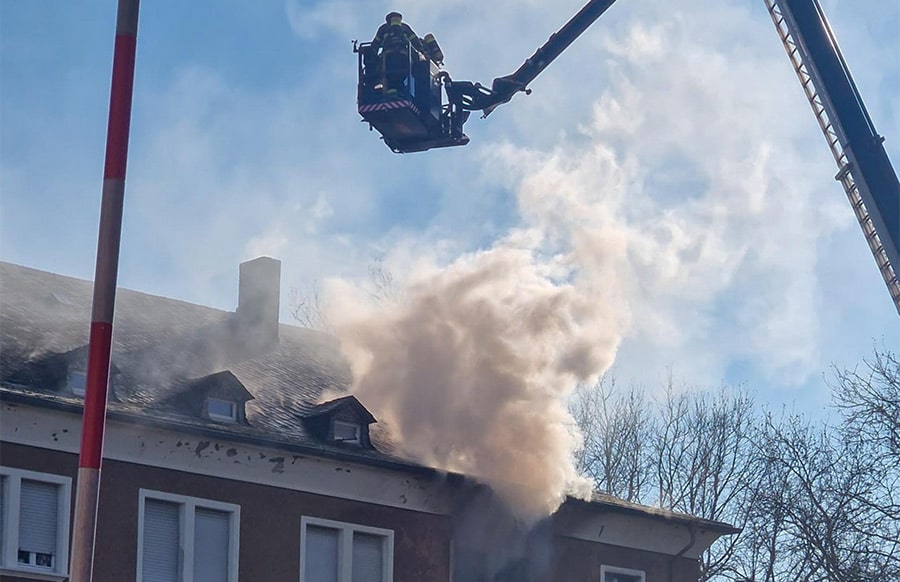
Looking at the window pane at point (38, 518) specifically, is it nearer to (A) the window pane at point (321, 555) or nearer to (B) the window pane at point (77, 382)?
(B) the window pane at point (77, 382)

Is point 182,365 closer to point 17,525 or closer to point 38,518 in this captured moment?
point 38,518

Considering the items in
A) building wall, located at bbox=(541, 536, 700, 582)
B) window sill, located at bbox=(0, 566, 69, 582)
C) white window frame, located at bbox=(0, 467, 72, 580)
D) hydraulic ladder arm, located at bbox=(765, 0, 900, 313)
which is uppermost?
hydraulic ladder arm, located at bbox=(765, 0, 900, 313)

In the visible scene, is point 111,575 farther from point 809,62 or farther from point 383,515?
point 809,62

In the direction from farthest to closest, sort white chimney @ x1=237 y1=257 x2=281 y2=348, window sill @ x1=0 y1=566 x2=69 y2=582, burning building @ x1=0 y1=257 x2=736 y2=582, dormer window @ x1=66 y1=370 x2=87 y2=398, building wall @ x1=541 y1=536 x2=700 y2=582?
white chimney @ x1=237 y1=257 x2=281 y2=348, building wall @ x1=541 y1=536 x2=700 y2=582, dormer window @ x1=66 y1=370 x2=87 y2=398, burning building @ x1=0 y1=257 x2=736 y2=582, window sill @ x1=0 y1=566 x2=69 y2=582

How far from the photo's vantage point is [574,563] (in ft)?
98.1

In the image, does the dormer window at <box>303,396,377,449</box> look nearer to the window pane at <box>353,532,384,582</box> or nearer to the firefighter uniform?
the window pane at <box>353,532,384,582</box>

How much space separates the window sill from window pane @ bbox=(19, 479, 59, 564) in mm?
333

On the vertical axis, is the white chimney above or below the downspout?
above

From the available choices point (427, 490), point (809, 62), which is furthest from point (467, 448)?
point (809, 62)

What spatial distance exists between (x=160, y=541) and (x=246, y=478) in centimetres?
193

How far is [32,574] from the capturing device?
21875 millimetres

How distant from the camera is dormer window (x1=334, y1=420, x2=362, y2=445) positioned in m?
27.3

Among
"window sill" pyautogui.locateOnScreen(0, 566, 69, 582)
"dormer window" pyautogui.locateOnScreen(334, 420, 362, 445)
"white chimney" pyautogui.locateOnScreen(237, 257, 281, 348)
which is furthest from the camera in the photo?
"white chimney" pyautogui.locateOnScreen(237, 257, 281, 348)

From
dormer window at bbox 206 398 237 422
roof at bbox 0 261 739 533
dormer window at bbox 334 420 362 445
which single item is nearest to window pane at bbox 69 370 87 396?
roof at bbox 0 261 739 533
